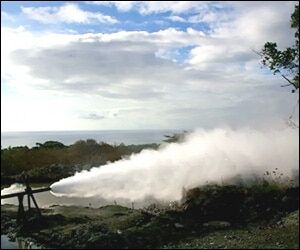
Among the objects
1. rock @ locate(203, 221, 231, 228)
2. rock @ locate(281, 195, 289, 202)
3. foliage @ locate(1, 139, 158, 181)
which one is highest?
foliage @ locate(1, 139, 158, 181)

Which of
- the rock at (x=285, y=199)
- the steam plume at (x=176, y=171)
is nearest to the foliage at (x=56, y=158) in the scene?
the steam plume at (x=176, y=171)

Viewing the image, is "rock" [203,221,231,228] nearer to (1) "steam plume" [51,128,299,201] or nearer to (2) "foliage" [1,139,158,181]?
(1) "steam plume" [51,128,299,201]

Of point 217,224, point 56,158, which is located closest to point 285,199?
point 217,224

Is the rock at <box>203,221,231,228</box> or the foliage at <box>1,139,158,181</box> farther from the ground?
the foliage at <box>1,139,158,181</box>

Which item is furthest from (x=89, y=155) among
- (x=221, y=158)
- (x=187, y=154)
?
(x=221, y=158)

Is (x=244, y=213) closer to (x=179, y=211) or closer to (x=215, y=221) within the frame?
(x=215, y=221)

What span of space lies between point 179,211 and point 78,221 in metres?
6.33

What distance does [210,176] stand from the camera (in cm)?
3503

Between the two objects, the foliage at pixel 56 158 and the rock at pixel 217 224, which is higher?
the foliage at pixel 56 158

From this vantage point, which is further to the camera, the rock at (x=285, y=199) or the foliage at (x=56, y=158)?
the foliage at (x=56, y=158)

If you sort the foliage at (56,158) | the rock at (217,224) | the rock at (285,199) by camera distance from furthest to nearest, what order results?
the foliage at (56,158) → the rock at (285,199) → the rock at (217,224)

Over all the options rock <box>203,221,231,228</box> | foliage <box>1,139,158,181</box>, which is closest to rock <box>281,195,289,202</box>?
rock <box>203,221,231,228</box>

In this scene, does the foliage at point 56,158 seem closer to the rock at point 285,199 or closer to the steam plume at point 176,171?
the steam plume at point 176,171

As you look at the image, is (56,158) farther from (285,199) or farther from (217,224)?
(285,199)
